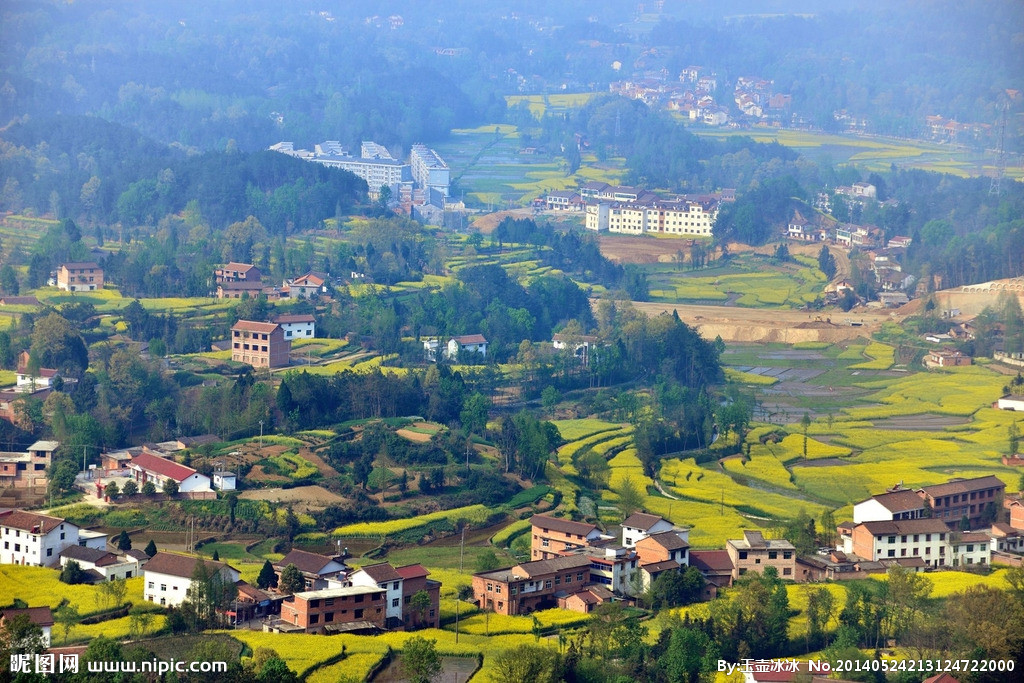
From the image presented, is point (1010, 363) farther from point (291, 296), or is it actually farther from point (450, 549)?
point (450, 549)

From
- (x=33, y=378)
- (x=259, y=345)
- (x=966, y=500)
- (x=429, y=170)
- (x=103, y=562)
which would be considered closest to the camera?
(x=103, y=562)

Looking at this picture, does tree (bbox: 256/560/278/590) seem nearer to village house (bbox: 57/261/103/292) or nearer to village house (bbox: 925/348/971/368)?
village house (bbox: 57/261/103/292)

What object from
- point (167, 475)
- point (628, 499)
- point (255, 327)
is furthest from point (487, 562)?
point (255, 327)

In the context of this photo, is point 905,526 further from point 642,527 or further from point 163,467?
point 163,467

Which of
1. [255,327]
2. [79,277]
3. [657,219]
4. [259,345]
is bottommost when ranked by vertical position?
[259,345]

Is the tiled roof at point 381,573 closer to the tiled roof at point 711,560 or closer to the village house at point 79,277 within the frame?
the tiled roof at point 711,560

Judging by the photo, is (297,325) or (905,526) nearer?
(905,526)
